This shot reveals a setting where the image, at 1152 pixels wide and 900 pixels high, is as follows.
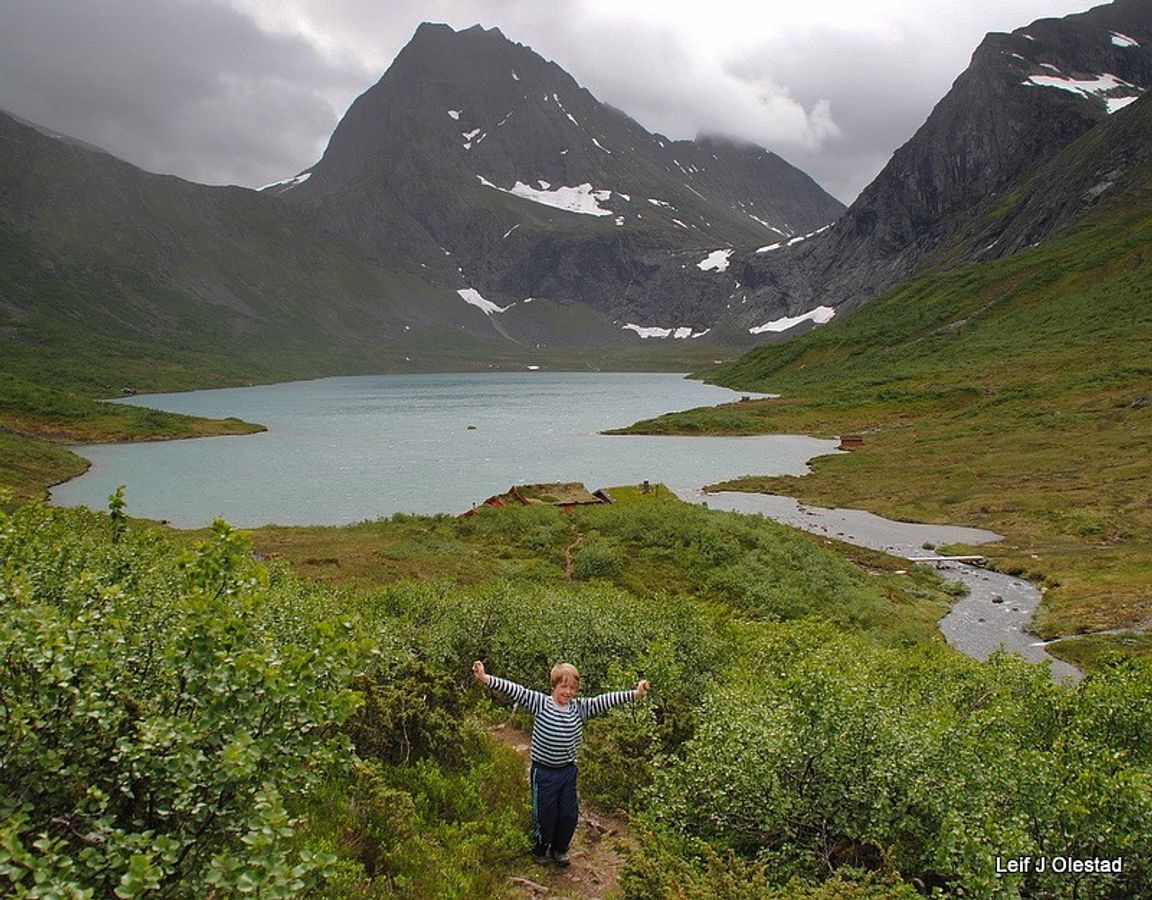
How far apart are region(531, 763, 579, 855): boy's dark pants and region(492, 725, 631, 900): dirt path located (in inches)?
13.4

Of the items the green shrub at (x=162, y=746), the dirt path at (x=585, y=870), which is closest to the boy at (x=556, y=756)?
the dirt path at (x=585, y=870)

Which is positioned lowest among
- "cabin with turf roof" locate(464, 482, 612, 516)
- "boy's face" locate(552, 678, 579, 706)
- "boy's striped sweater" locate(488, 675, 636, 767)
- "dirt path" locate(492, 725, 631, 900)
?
"dirt path" locate(492, 725, 631, 900)

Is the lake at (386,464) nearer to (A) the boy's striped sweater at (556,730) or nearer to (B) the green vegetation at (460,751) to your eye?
(B) the green vegetation at (460,751)

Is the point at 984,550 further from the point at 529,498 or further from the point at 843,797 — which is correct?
the point at 843,797

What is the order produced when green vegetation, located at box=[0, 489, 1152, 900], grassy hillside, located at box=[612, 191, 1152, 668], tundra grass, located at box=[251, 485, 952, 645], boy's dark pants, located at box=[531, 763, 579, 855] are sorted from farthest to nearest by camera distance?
grassy hillside, located at box=[612, 191, 1152, 668], tundra grass, located at box=[251, 485, 952, 645], boy's dark pants, located at box=[531, 763, 579, 855], green vegetation, located at box=[0, 489, 1152, 900]

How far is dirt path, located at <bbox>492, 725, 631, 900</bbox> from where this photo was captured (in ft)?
33.1

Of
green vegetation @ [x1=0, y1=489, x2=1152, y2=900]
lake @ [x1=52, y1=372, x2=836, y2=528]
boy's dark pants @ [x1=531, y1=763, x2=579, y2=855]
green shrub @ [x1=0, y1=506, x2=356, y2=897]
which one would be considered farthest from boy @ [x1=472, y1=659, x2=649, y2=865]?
lake @ [x1=52, y1=372, x2=836, y2=528]

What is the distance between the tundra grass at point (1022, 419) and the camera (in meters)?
47.6

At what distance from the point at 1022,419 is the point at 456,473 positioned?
73.2 meters

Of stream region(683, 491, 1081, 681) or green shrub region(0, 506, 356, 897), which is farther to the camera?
stream region(683, 491, 1081, 681)

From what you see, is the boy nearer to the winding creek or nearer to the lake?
the winding creek

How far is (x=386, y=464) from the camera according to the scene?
278 ft

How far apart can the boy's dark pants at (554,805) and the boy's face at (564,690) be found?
0.97 m

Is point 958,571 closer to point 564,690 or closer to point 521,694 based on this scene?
point 521,694
